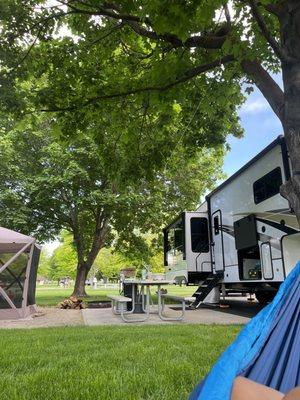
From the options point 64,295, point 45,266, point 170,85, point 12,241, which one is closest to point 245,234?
point 170,85

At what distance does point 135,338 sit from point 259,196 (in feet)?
12.5

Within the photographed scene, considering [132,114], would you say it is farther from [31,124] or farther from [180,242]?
[180,242]

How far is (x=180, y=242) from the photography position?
1341cm

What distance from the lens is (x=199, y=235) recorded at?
12.1 m

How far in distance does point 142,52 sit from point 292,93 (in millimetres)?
3480

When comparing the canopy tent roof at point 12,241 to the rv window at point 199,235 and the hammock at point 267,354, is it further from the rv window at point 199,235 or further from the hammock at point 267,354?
the hammock at point 267,354

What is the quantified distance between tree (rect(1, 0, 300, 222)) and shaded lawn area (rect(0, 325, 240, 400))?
2326mm

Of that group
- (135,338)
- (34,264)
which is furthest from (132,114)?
(34,264)

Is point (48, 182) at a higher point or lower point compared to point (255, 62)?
higher

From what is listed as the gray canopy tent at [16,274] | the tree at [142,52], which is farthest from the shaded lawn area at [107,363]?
the gray canopy tent at [16,274]

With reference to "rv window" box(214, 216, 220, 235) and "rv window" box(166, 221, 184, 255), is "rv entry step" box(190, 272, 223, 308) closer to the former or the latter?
"rv window" box(214, 216, 220, 235)

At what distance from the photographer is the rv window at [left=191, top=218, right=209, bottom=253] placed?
474 inches

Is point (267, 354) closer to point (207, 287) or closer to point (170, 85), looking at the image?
point (170, 85)

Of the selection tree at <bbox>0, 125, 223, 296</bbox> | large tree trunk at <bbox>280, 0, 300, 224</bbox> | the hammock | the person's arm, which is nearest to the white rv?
tree at <bbox>0, 125, 223, 296</bbox>
